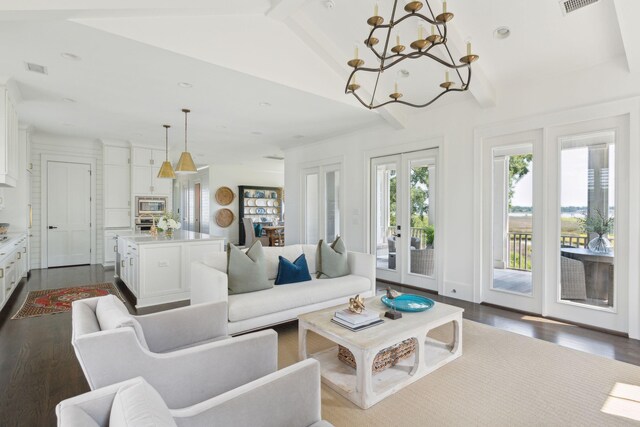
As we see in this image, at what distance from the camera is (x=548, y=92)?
3830 mm

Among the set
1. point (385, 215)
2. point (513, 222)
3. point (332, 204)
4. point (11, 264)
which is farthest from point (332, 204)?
point (11, 264)

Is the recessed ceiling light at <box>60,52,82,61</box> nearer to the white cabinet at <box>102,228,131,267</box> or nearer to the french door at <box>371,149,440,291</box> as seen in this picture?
the french door at <box>371,149,440,291</box>

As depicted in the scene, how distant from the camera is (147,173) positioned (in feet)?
25.0

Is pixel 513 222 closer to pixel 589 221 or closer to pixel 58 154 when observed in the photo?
pixel 589 221

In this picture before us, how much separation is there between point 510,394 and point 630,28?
10.6 feet

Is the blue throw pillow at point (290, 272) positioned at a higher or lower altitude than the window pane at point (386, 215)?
lower

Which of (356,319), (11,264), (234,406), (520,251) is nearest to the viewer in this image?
(234,406)

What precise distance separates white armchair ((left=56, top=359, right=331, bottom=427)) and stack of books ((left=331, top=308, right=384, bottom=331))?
3.04 feet

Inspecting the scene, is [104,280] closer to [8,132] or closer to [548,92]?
[8,132]

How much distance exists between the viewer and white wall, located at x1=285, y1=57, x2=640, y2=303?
11.6 feet

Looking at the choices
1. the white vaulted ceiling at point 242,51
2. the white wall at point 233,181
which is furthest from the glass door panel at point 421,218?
the white wall at point 233,181

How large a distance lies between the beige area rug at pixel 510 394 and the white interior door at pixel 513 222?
1.23 m

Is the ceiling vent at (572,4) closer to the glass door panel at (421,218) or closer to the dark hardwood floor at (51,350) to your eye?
the glass door panel at (421,218)

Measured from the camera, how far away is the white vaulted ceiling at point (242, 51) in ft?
9.39
